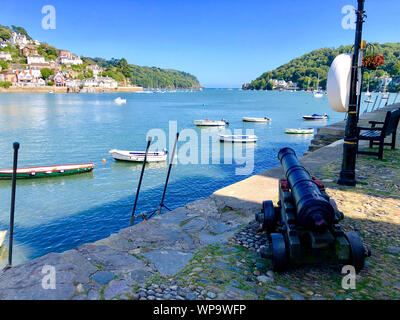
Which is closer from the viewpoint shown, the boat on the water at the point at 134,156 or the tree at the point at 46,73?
the boat on the water at the point at 134,156

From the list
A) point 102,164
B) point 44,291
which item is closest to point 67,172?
point 102,164

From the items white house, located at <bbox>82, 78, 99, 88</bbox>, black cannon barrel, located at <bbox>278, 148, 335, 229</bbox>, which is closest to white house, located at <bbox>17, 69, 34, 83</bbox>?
white house, located at <bbox>82, 78, 99, 88</bbox>

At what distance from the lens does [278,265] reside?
12.5 feet

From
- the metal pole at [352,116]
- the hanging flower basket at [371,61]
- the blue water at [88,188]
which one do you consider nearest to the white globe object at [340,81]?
the metal pole at [352,116]

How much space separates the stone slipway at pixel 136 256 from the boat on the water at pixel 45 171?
17.4 metres

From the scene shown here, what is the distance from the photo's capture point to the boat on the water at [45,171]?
2017 cm

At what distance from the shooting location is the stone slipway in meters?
3.44

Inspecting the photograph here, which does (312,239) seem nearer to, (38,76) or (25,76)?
(25,76)

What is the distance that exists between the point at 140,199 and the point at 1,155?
59.9 ft

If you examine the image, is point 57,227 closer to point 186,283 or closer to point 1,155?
point 186,283

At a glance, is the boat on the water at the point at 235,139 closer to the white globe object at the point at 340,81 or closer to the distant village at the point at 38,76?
the white globe object at the point at 340,81

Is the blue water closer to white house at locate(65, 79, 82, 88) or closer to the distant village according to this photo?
the distant village

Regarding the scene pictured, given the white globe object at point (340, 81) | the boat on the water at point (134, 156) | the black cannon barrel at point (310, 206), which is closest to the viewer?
the black cannon barrel at point (310, 206)

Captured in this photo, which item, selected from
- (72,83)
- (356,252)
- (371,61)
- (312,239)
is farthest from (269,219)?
(72,83)
